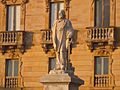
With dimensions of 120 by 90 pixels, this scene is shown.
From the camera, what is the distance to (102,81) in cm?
3406

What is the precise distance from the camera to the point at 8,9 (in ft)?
121

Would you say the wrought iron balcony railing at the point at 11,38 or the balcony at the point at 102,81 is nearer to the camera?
the balcony at the point at 102,81

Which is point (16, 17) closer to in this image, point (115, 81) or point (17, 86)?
point (17, 86)

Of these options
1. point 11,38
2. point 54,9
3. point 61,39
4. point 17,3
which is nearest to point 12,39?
point 11,38

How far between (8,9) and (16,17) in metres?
0.80

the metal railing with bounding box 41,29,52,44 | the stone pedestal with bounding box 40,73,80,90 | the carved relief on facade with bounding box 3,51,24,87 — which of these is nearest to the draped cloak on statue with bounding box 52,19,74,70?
the stone pedestal with bounding box 40,73,80,90

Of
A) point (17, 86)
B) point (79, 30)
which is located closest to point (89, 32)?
point (79, 30)

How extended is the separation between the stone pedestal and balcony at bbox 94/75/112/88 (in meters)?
14.4

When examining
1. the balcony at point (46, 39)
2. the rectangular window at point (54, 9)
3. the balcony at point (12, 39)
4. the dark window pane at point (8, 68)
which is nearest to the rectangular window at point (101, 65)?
the balcony at point (46, 39)

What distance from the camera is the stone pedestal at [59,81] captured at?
63.4 feet

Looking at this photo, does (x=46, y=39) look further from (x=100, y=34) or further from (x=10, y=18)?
(x=100, y=34)

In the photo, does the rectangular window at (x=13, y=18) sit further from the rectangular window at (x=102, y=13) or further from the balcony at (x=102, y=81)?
the balcony at (x=102, y=81)

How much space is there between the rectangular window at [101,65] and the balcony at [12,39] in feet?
16.4

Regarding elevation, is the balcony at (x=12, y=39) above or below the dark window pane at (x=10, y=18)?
below
